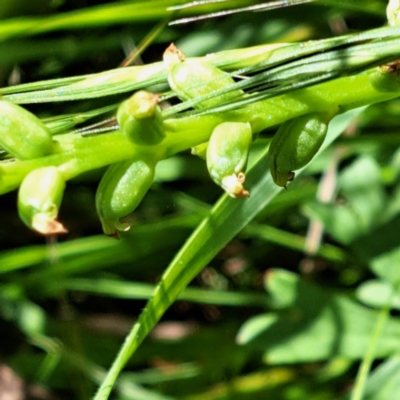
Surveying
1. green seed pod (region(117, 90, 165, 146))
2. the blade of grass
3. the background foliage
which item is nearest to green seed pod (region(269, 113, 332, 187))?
green seed pod (region(117, 90, 165, 146))

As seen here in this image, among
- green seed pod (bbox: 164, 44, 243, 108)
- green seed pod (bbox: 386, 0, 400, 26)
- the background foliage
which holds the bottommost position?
green seed pod (bbox: 164, 44, 243, 108)

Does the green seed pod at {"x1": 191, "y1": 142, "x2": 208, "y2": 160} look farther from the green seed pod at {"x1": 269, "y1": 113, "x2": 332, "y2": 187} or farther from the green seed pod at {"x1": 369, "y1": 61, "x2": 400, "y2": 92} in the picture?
the green seed pod at {"x1": 369, "y1": 61, "x2": 400, "y2": 92}

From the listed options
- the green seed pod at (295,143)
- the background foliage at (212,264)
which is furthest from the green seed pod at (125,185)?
the background foliage at (212,264)

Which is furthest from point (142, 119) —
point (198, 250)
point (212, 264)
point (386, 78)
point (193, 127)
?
point (212, 264)

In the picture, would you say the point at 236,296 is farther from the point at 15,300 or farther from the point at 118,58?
the point at 118,58

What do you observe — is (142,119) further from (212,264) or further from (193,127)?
(212,264)

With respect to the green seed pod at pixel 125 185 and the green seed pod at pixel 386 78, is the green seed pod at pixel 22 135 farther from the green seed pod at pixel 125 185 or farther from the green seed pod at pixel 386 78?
the green seed pod at pixel 386 78
